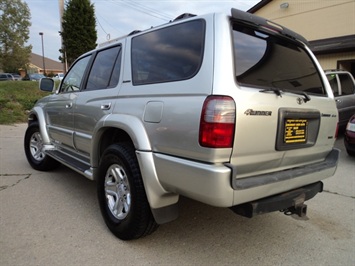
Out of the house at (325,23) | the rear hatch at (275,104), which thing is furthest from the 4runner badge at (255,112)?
the house at (325,23)

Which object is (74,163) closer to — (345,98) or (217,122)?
(217,122)

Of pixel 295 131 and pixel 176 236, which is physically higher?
pixel 295 131

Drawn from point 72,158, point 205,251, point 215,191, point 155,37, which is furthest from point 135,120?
point 72,158

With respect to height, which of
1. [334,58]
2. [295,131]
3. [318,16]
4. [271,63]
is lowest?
[295,131]

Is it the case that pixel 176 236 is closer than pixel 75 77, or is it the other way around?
pixel 176 236

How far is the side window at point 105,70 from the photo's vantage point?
341 centimetres

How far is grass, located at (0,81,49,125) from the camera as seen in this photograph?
12.0 meters

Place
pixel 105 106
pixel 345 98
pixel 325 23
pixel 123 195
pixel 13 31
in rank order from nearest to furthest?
1. pixel 123 195
2. pixel 105 106
3. pixel 345 98
4. pixel 325 23
5. pixel 13 31

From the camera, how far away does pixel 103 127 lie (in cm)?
322

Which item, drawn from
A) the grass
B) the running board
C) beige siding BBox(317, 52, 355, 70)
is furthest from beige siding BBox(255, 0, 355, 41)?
the running board

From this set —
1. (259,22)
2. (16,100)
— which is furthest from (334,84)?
(16,100)

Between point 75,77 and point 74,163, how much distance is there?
49.8 inches

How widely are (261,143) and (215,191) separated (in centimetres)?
54

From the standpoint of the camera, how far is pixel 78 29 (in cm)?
2148
